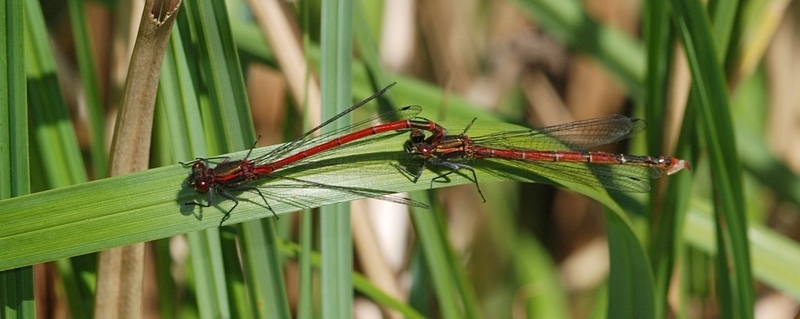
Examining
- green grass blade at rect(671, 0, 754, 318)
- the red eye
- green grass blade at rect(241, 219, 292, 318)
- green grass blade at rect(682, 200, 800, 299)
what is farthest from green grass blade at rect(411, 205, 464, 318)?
green grass blade at rect(682, 200, 800, 299)

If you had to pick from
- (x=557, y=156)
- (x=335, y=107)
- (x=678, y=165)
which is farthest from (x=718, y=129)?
(x=335, y=107)

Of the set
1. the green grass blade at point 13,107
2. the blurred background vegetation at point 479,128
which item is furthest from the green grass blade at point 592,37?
the green grass blade at point 13,107

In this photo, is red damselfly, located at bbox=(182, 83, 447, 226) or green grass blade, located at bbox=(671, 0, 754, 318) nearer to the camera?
red damselfly, located at bbox=(182, 83, 447, 226)

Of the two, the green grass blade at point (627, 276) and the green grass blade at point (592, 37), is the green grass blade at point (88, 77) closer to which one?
the green grass blade at point (627, 276)

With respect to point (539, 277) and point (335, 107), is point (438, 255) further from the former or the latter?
point (539, 277)

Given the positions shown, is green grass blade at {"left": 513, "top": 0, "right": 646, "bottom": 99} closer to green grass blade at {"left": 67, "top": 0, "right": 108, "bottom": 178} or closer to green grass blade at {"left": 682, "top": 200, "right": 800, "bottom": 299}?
green grass blade at {"left": 682, "top": 200, "right": 800, "bottom": 299}

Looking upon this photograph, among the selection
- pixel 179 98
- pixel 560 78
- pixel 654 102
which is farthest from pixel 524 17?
pixel 179 98

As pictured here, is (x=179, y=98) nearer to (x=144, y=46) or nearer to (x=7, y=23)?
(x=144, y=46)
